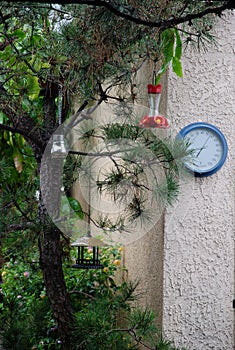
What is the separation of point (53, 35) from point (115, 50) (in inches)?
13.7

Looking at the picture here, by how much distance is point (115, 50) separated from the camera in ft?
6.33

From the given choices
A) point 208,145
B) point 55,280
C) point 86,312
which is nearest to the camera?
point 55,280

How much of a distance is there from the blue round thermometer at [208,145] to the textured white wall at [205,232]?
7 centimetres

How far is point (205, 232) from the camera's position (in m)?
3.16

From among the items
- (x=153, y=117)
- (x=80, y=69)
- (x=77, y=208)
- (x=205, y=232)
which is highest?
(x=80, y=69)

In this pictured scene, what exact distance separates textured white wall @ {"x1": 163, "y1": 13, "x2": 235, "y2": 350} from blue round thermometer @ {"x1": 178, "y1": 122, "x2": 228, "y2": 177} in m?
0.07

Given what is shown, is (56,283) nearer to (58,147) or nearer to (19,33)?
(58,147)

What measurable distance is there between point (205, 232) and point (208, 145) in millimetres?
502

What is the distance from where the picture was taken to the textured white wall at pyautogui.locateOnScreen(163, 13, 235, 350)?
310cm

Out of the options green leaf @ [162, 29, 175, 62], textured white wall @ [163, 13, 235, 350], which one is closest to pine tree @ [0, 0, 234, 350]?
green leaf @ [162, 29, 175, 62]

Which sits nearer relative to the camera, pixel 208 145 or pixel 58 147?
pixel 58 147

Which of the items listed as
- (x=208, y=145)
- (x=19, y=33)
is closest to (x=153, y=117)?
(x=19, y=33)

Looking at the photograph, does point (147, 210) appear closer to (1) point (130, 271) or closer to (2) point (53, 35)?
(2) point (53, 35)

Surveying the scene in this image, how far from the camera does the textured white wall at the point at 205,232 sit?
3102 mm
